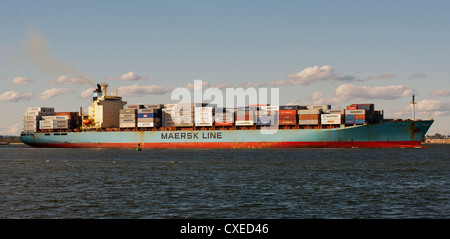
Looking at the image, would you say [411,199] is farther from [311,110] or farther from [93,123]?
[93,123]

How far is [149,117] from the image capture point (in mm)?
100250

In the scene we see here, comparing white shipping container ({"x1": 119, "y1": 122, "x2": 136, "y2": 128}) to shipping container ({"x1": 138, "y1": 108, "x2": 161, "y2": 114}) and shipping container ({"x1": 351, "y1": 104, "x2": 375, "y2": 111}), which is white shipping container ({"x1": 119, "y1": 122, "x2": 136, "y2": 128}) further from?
shipping container ({"x1": 351, "y1": 104, "x2": 375, "y2": 111})

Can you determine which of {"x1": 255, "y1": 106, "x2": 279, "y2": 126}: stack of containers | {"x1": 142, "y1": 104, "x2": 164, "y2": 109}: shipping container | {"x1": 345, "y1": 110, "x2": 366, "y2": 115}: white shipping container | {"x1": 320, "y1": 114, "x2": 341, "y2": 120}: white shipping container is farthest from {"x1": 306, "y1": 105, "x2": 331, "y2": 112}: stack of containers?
{"x1": 142, "y1": 104, "x2": 164, "y2": 109}: shipping container

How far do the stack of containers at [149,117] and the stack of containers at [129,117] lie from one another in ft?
4.74

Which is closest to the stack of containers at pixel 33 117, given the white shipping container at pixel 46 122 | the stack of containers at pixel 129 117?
the white shipping container at pixel 46 122

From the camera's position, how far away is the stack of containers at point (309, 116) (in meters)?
87.7

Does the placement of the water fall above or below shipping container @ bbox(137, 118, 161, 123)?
below

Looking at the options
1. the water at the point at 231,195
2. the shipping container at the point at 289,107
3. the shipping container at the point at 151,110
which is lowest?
the water at the point at 231,195

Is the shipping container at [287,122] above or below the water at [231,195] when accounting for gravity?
above

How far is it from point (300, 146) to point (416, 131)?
22.0 metres

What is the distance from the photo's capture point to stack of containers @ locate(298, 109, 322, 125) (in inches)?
3452

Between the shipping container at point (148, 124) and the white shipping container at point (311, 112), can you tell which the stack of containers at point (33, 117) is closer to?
the shipping container at point (148, 124)

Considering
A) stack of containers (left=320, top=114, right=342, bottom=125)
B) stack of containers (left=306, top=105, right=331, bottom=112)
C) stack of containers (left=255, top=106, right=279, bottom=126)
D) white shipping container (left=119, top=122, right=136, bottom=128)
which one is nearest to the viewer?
stack of containers (left=320, top=114, right=342, bottom=125)

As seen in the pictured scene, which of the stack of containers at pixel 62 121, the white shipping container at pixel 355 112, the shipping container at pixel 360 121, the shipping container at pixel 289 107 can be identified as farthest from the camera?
the stack of containers at pixel 62 121
